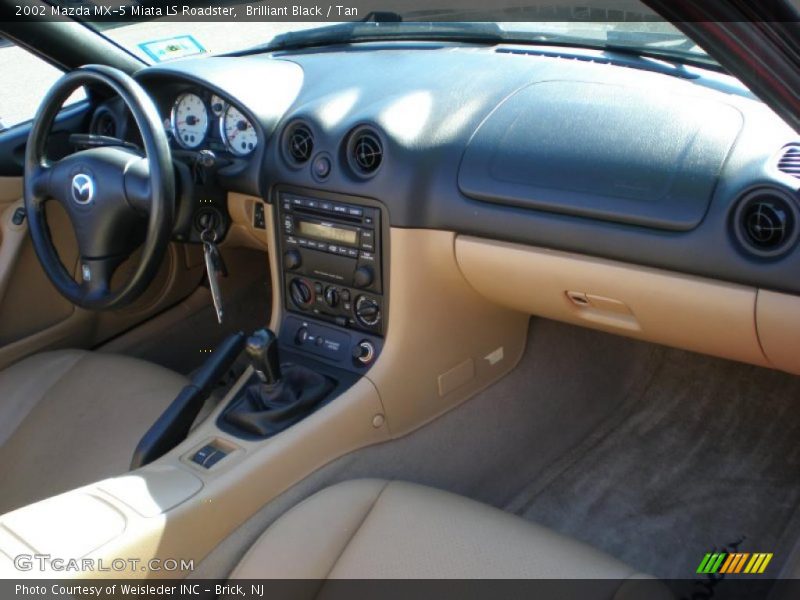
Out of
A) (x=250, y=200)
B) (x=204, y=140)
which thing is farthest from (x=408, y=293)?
(x=204, y=140)

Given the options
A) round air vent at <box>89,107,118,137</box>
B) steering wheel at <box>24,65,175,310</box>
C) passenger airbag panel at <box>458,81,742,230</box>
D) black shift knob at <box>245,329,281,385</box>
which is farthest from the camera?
round air vent at <box>89,107,118,137</box>

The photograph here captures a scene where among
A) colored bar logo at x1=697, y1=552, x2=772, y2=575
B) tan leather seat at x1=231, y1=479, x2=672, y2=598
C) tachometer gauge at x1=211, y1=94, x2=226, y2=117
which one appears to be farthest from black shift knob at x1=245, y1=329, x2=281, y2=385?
colored bar logo at x1=697, y1=552, x2=772, y2=575

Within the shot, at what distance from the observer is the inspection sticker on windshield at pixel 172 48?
265 cm

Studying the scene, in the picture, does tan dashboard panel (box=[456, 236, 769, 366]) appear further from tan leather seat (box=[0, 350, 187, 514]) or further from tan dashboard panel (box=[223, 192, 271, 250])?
tan leather seat (box=[0, 350, 187, 514])

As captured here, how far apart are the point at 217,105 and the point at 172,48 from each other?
19.0 inches

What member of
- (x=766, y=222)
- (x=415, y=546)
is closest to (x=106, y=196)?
(x=415, y=546)

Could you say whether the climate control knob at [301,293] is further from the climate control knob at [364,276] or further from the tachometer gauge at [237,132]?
the tachometer gauge at [237,132]

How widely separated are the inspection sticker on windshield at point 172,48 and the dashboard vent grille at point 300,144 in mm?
673

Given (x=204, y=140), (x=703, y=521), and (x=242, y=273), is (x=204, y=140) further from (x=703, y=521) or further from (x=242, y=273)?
(x=703, y=521)

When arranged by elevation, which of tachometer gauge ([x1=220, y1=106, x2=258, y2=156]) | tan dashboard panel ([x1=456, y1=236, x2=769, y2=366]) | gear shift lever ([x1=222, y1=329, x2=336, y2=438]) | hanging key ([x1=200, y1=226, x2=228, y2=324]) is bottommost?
gear shift lever ([x1=222, y1=329, x2=336, y2=438])

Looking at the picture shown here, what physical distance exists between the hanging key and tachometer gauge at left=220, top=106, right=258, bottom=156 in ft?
0.68

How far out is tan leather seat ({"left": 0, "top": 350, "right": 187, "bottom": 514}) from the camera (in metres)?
2.04

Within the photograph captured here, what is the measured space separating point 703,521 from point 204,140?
4.97 feet

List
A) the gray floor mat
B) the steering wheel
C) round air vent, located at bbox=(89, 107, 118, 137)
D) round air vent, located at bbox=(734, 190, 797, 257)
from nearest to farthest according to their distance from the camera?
round air vent, located at bbox=(734, 190, 797, 257) < the steering wheel < the gray floor mat < round air vent, located at bbox=(89, 107, 118, 137)
